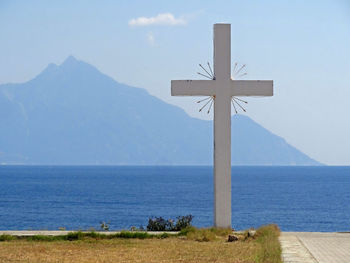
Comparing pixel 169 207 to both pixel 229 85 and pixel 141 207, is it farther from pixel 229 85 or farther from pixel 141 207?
pixel 229 85

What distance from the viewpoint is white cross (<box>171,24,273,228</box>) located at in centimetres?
1727

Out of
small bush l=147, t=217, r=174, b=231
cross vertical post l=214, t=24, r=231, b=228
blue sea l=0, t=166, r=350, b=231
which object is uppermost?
cross vertical post l=214, t=24, r=231, b=228

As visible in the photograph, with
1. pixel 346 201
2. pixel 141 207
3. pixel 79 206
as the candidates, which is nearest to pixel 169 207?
pixel 141 207

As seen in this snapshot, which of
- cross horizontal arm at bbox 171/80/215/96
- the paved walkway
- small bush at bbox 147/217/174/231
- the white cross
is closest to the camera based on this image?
the paved walkway

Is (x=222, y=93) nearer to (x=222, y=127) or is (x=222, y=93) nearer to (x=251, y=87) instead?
(x=251, y=87)

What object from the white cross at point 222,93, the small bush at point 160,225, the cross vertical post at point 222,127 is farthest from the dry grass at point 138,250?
the small bush at point 160,225

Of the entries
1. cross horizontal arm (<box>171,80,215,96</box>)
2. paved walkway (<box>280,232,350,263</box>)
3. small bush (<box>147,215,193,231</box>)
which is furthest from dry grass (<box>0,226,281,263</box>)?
cross horizontal arm (<box>171,80,215,96</box>)

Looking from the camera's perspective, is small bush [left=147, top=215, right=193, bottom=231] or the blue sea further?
the blue sea

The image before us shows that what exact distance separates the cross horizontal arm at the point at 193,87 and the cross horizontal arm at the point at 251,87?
0.59m

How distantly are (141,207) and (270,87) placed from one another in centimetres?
5633

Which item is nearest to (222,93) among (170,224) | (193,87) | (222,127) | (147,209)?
(193,87)

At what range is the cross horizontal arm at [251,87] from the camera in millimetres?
17609

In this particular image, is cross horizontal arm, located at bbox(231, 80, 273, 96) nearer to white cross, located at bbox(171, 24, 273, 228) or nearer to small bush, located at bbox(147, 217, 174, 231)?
white cross, located at bbox(171, 24, 273, 228)

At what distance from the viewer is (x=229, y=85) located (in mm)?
17562
